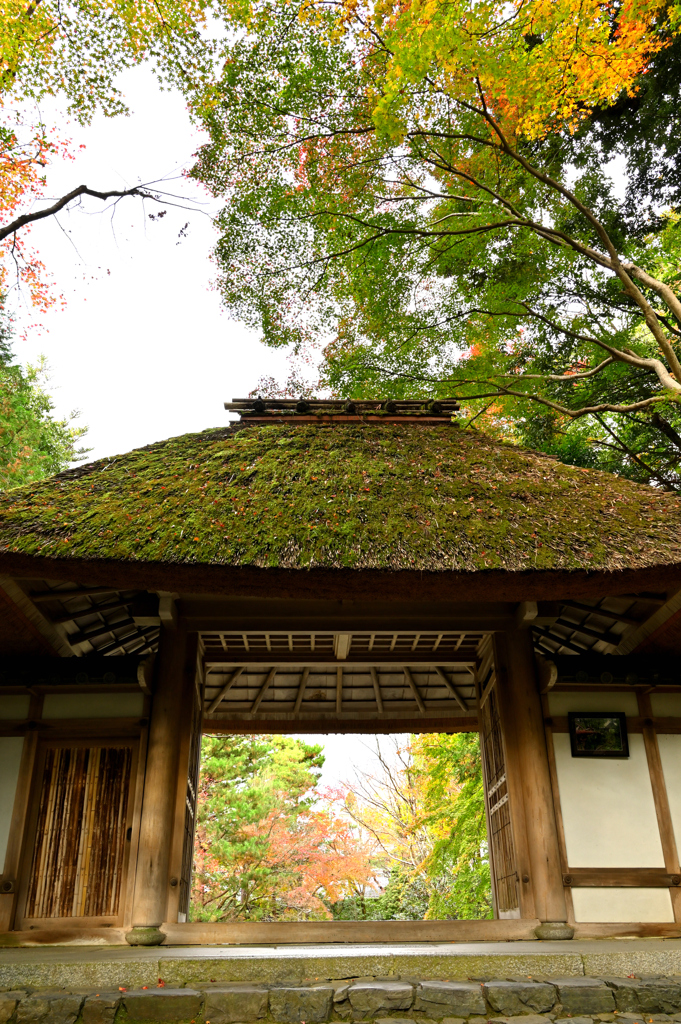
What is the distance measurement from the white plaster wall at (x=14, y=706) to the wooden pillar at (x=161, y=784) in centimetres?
116

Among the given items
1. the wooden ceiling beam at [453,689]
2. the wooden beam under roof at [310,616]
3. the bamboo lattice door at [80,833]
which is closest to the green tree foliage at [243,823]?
the wooden ceiling beam at [453,689]

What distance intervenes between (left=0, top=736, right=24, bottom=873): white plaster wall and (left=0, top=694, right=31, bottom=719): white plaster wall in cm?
18

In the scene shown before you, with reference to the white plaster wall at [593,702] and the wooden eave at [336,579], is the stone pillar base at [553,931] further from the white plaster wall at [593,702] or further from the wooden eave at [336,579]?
the wooden eave at [336,579]

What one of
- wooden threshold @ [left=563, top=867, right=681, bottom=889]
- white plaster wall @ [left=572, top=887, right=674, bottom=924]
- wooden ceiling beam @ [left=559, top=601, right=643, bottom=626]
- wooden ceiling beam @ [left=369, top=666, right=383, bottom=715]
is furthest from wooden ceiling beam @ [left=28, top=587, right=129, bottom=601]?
white plaster wall @ [left=572, top=887, right=674, bottom=924]

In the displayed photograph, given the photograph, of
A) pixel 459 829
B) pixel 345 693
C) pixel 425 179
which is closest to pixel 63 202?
pixel 425 179

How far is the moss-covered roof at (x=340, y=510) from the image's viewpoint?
4426 millimetres

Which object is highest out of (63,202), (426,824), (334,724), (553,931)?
(63,202)

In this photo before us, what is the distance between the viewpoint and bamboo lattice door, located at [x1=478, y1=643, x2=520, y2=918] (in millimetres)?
5746

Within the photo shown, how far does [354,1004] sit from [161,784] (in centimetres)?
226

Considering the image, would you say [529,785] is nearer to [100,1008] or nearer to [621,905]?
[621,905]

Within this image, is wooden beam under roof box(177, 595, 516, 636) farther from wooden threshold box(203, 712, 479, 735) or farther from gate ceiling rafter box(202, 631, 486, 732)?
wooden threshold box(203, 712, 479, 735)

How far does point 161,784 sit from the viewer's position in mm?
5016

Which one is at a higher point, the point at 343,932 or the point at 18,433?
the point at 18,433

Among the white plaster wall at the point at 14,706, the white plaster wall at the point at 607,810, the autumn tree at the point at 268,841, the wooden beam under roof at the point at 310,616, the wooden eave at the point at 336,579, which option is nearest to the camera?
the wooden eave at the point at 336,579
